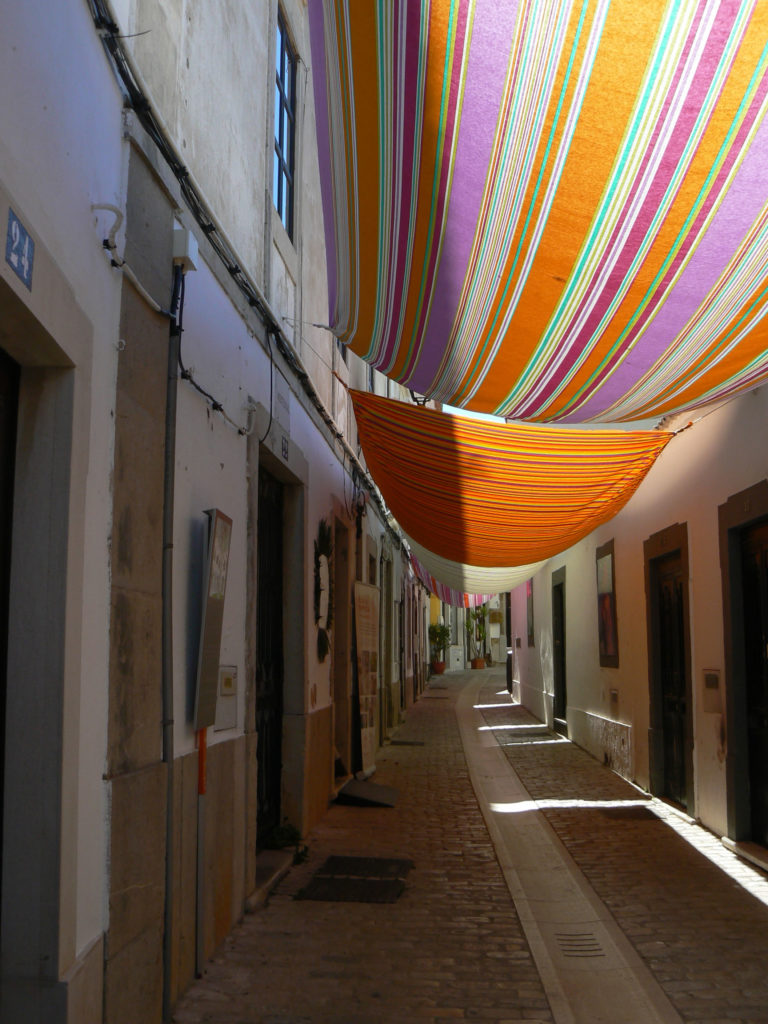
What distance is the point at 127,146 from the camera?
3266 millimetres

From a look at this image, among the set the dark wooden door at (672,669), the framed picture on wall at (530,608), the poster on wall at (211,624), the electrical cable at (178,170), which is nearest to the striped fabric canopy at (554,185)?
the electrical cable at (178,170)

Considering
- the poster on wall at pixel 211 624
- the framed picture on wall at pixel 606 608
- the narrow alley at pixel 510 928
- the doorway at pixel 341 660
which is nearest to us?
the narrow alley at pixel 510 928

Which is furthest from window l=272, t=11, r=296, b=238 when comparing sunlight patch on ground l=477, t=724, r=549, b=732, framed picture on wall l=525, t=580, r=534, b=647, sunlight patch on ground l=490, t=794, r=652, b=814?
framed picture on wall l=525, t=580, r=534, b=647

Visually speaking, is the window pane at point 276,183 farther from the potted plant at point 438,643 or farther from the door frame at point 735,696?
the potted plant at point 438,643

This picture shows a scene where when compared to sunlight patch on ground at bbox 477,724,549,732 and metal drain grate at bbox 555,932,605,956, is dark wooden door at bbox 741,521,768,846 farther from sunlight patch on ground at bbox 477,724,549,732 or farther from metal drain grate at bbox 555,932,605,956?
sunlight patch on ground at bbox 477,724,549,732

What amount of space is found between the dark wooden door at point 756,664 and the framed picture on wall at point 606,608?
3520 millimetres

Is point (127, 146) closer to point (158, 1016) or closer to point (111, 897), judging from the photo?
point (111, 897)

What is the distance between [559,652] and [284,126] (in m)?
9.31

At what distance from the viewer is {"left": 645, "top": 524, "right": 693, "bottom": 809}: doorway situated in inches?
289

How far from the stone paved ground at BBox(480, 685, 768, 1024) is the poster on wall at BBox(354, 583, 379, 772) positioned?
5.86 ft

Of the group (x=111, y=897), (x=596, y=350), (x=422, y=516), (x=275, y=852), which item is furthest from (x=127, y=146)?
(x=422, y=516)

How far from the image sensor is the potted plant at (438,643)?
35000 millimetres

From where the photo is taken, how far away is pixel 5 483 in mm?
2688

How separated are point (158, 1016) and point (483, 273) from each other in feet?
10.1
